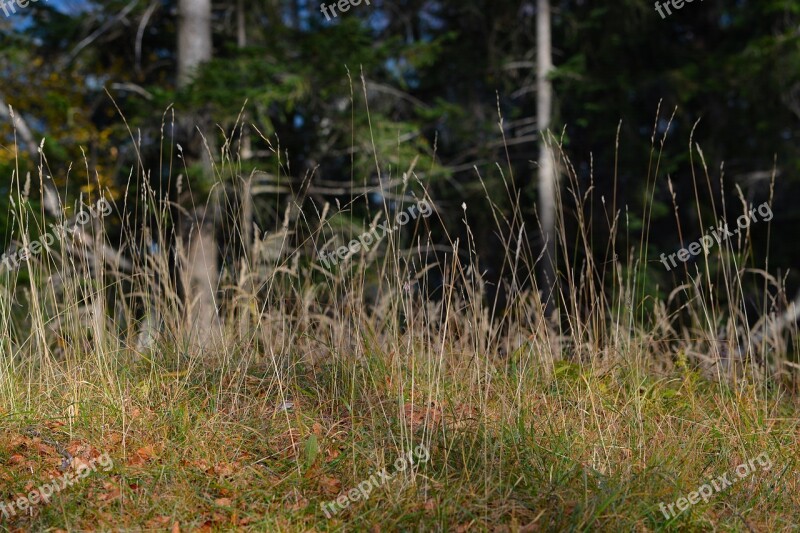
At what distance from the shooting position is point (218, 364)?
3.52 meters

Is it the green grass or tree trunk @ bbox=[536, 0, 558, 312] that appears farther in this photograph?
tree trunk @ bbox=[536, 0, 558, 312]

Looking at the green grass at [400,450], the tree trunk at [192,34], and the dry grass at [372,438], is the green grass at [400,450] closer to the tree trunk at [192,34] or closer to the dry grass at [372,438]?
the dry grass at [372,438]

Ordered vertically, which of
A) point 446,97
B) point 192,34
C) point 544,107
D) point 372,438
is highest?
point 192,34

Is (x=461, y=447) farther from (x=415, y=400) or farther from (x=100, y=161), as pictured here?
(x=100, y=161)

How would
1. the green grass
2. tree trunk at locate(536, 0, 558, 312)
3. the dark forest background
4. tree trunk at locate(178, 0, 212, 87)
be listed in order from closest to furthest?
the green grass
the dark forest background
tree trunk at locate(178, 0, 212, 87)
tree trunk at locate(536, 0, 558, 312)

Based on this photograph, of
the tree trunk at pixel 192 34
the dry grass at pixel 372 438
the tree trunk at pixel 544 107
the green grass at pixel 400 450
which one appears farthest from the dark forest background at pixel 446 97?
the green grass at pixel 400 450

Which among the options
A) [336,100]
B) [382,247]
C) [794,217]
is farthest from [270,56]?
[794,217]

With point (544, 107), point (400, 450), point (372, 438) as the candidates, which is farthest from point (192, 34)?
point (400, 450)

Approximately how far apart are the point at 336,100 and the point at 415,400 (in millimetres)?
7743

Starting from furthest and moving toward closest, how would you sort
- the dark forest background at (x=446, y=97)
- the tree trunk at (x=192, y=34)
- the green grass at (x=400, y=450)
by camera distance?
the tree trunk at (x=192, y=34) → the dark forest background at (x=446, y=97) → the green grass at (x=400, y=450)

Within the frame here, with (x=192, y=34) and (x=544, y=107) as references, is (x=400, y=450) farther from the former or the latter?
(x=544, y=107)

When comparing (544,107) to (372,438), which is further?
(544,107)

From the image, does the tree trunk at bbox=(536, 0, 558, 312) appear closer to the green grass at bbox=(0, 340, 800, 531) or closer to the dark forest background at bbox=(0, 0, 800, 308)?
the dark forest background at bbox=(0, 0, 800, 308)

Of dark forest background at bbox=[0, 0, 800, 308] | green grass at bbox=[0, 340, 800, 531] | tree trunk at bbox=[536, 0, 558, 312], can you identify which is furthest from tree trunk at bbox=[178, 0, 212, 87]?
green grass at bbox=[0, 340, 800, 531]
